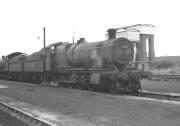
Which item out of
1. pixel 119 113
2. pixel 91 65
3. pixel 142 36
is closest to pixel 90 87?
pixel 91 65

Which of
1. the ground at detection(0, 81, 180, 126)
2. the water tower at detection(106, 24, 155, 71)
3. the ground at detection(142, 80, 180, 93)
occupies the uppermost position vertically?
the water tower at detection(106, 24, 155, 71)

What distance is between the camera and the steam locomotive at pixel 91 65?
16.5 metres

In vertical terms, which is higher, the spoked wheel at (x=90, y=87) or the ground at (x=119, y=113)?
the spoked wheel at (x=90, y=87)

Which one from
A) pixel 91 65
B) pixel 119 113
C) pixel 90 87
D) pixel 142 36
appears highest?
pixel 142 36

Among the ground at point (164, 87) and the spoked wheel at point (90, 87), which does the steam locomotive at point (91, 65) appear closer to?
the spoked wheel at point (90, 87)

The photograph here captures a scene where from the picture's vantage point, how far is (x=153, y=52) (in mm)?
55094

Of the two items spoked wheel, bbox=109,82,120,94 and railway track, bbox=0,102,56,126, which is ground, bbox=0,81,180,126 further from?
spoked wheel, bbox=109,82,120,94

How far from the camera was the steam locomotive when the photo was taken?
16.5 m

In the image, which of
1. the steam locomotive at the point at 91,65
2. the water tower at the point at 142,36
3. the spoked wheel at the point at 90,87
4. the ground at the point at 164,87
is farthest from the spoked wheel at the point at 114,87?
the water tower at the point at 142,36

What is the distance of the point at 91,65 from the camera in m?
18.5

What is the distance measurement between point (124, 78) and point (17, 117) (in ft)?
26.5

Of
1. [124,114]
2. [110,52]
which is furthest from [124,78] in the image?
[124,114]

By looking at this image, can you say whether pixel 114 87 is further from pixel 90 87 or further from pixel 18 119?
pixel 18 119

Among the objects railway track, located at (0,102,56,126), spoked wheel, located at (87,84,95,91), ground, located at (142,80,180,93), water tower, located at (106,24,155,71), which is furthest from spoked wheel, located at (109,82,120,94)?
water tower, located at (106,24,155,71)
